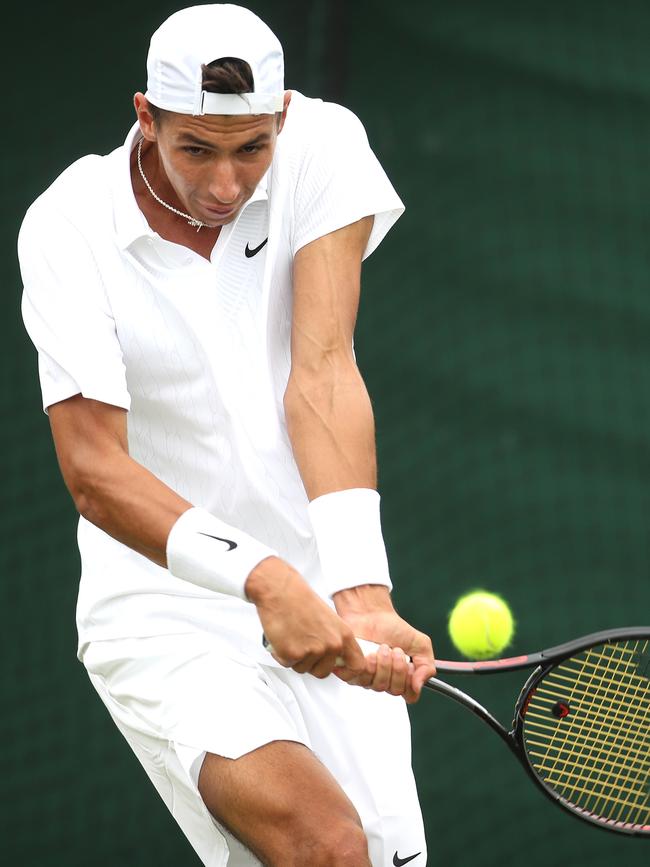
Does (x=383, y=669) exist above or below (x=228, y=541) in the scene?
below

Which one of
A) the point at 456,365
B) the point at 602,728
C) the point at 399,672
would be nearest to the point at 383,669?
the point at 399,672

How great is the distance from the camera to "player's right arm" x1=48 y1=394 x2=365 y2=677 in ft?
7.47

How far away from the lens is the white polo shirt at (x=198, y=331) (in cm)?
260

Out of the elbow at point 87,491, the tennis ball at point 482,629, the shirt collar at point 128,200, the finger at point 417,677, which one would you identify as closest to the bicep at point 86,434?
the elbow at point 87,491

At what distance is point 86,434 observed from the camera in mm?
2486

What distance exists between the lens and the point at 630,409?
465cm

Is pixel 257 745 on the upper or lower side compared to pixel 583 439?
upper

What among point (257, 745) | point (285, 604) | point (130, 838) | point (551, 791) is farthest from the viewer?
point (130, 838)

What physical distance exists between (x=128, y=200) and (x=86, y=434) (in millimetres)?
416

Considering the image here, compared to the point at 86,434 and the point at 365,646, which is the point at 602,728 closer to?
the point at 365,646

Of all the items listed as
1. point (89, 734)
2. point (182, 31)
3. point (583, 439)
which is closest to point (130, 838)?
point (89, 734)

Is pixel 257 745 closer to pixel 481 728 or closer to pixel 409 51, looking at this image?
pixel 481 728

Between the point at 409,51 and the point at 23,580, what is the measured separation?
1.87m

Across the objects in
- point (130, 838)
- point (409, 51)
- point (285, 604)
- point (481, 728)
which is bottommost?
point (130, 838)
